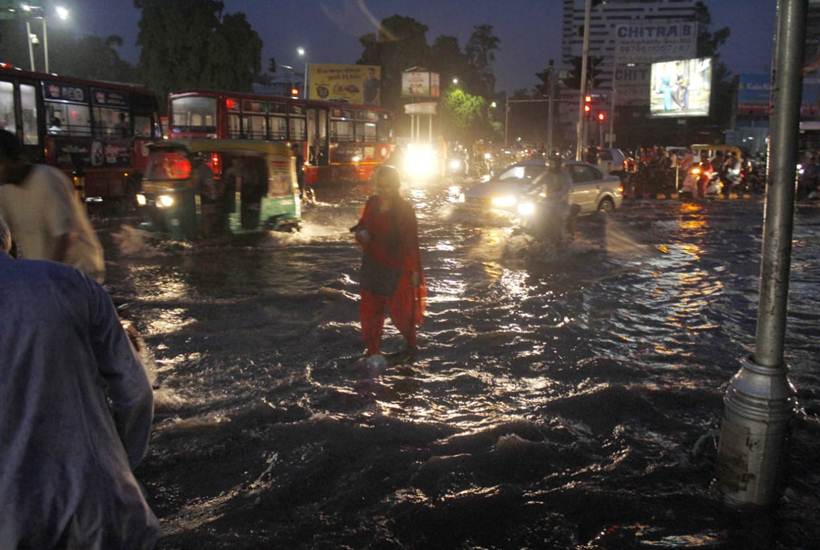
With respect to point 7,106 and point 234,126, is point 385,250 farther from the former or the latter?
point 234,126

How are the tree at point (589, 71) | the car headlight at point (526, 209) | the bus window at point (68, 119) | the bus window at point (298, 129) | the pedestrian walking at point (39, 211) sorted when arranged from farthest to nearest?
the tree at point (589, 71)
the bus window at point (298, 129)
the bus window at point (68, 119)
the car headlight at point (526, 209)
the pedestrian walking at point (39, 211)

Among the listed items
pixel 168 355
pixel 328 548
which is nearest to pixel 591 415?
pixel 328 548

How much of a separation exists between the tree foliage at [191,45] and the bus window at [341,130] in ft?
48.0

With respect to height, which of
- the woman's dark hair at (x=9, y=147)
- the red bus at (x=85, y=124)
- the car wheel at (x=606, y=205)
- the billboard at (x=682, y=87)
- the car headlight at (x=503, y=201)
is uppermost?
the billboard at (x=682, y=87)

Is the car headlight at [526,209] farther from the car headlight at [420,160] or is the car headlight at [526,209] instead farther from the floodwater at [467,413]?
the car headlight at [420,160]

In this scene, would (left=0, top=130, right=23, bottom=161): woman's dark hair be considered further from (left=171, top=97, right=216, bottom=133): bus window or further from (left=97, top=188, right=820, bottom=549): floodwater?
(left=171, top=97, right=216, bottom=133): bus window

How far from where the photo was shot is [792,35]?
3.70 m

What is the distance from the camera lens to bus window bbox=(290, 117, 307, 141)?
2527 centimetres

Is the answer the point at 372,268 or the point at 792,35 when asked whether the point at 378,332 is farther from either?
the point at 792,35

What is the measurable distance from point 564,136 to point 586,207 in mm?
76435

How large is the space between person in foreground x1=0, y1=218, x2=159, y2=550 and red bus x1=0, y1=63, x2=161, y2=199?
678 inches

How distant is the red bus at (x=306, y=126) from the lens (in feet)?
73.7

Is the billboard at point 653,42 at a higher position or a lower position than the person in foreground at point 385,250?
higher

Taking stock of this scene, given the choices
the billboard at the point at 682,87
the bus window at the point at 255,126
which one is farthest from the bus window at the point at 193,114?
the billboard at the point at 682,87
